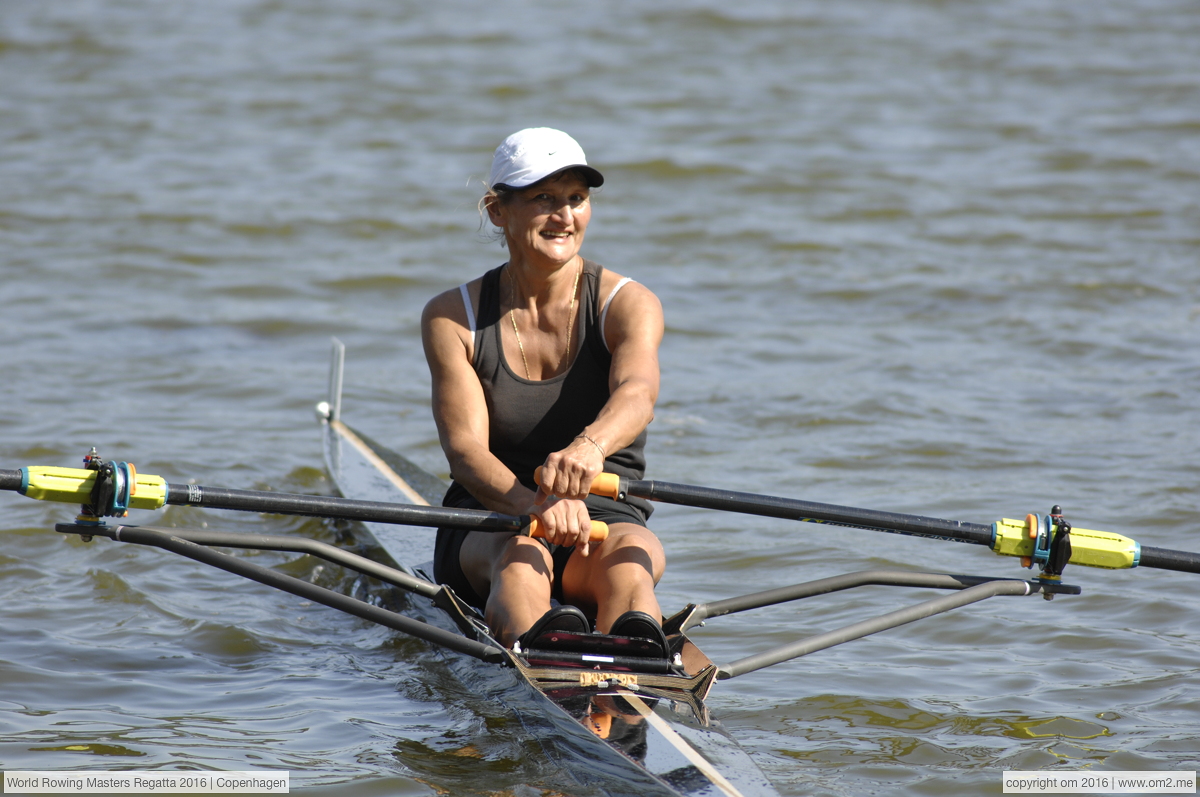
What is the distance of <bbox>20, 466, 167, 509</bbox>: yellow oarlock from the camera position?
10.4 ft

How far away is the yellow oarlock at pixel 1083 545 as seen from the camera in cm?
349

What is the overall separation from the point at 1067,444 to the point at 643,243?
5.09 metres

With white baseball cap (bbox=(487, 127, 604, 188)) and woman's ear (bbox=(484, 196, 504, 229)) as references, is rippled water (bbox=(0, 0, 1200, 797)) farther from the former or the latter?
white baseball cap (bbox=(487, 127, 604, 188))

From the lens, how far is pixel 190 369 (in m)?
Result: 7.60

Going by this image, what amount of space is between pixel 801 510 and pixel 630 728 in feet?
2.82

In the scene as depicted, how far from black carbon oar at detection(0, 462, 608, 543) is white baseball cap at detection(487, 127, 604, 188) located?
967 mm

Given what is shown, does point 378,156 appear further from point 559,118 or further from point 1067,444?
point 1067,444

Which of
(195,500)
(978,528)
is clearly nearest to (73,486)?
(195,500)

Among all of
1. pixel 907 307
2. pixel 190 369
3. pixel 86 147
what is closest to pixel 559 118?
pixel 86 147

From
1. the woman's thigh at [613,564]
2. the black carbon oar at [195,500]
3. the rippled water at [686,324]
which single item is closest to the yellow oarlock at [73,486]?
the black carbon oar at [195,500]

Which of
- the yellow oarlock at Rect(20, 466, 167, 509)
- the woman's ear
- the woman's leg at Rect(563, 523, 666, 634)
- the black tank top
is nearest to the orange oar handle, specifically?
the woman's leg at Rect(563, 523, 666, 634)

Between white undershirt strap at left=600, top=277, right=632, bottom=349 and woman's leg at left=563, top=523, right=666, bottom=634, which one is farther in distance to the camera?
white undershirt strap at left=600, top=277, right=632, bottom=349

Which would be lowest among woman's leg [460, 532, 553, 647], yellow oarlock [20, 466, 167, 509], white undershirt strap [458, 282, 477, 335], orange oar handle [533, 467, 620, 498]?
woman's leg [460, 532, 553, 647]

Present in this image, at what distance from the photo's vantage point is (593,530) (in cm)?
333
